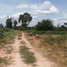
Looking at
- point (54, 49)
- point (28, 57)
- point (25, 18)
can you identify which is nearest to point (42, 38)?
point (54, 49)

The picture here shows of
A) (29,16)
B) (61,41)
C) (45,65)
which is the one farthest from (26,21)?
(45,65)

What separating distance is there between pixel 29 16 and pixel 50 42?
5036 cm

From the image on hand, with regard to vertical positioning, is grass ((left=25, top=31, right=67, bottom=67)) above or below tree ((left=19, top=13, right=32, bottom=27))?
below

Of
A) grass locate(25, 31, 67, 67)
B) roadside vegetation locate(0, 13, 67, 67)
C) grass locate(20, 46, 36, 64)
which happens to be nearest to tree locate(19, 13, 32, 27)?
roadside vegetation locate(0, 13, 67, 67)

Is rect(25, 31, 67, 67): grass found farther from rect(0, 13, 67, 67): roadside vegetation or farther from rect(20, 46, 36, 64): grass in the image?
rect(20, 46, 36, 64): grass

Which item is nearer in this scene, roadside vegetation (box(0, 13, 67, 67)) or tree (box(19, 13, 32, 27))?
roadside vegetation (box(0, 13, 67, 67))

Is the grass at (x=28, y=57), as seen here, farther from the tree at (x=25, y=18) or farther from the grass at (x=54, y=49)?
the tree at (x=25, y=18)

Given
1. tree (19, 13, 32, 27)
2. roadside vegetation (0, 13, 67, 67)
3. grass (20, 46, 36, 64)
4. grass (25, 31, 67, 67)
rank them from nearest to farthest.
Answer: grass (20, 46, 36, 64)
grass (25, 31, 67, 67)
roadside vegetation (0, 13, 67, 67)
tree (19, 13, 32, 27)

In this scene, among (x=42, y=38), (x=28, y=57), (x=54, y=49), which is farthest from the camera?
(x=42, y=38)

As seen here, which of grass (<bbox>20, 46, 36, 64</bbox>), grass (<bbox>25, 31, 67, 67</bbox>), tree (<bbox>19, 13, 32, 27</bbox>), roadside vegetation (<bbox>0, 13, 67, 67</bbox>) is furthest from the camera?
tree (<bbox>19, 13, 32, 27</bbox>)

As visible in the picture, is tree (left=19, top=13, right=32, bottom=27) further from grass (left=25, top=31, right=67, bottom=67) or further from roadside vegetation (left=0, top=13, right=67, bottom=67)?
grass (left=25, top=31, right=67, bottom=67)

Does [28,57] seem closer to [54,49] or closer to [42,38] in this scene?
[54,49]

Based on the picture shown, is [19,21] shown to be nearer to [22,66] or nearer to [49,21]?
[49,21]

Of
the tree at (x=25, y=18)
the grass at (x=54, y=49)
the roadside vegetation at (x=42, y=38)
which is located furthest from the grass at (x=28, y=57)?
the tree at (x=25, y=18)
